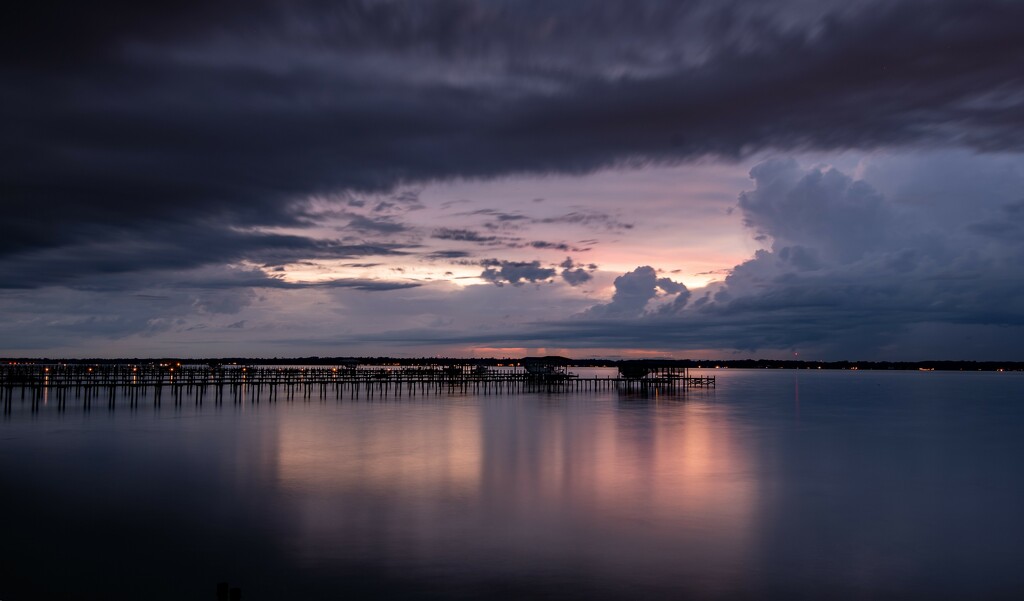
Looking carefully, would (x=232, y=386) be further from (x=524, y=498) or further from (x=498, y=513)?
(x=498, y=513)

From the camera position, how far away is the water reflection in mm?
16734

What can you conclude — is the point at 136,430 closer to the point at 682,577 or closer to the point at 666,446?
the point at 666,446

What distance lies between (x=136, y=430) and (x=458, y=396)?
3830 cm

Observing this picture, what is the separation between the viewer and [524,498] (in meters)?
23.6

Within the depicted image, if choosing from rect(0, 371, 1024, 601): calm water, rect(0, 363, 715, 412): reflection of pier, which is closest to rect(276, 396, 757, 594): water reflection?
rect(0, 371, 1024, 601): calm water

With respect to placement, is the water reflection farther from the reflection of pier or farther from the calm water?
the reflection of pier

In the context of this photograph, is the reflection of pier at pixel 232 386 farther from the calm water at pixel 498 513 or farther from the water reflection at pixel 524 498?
the water reflection at pixel 524 498

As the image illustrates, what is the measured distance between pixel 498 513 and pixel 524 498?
8.15 feet

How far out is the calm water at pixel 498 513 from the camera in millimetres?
15156

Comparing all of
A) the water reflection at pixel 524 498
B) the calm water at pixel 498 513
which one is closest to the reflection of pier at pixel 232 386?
the calm water at pixel 498 513

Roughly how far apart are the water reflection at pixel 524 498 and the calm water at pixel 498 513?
10cm

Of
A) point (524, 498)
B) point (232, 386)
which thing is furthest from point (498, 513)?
point (232, 386)

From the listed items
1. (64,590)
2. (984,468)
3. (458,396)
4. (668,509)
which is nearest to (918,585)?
(668,509)

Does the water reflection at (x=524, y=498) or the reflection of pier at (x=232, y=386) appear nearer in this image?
the water reflection at (x=524, y=498)
